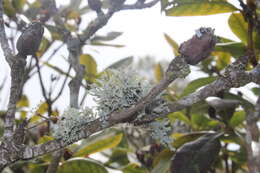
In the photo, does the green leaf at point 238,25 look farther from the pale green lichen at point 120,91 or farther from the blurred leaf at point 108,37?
the pale green lichen at point 120,91

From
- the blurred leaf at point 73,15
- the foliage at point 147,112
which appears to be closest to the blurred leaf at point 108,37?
the foliage at point 147,112

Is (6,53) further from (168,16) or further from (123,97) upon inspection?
(168,16)

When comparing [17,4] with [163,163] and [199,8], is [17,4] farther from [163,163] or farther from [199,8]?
[163,163]

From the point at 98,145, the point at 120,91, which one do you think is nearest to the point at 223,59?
the point at 98,145

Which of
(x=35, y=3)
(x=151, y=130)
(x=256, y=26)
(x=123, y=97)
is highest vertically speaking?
(x=35, y=3)

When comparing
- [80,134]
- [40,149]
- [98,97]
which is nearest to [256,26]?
[98,97]

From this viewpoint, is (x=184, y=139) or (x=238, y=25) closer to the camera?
(x=184, y=139)
